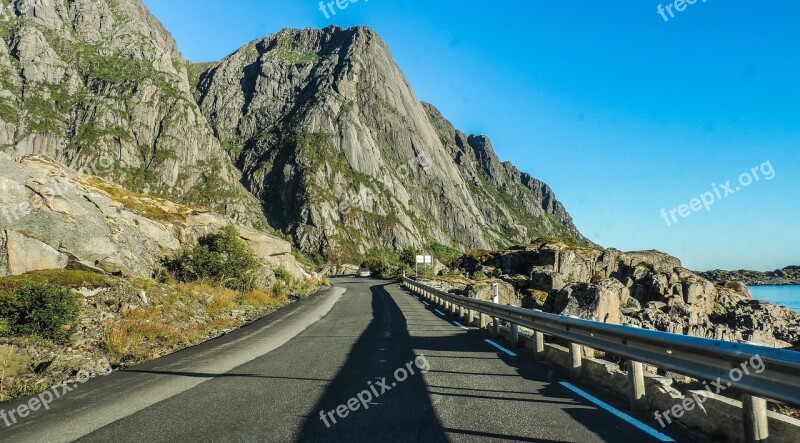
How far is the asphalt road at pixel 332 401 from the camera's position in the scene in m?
4.29

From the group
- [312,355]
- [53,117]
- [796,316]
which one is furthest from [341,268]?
[53,117]

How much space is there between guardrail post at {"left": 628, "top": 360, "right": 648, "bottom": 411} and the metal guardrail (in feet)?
0.12

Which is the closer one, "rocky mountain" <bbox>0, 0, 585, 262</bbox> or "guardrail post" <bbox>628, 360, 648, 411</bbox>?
"guardrail post" <bbox>628, 360, 648, 411</bbox>

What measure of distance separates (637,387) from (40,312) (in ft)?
35.3

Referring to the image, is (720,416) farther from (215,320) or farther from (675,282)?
(675,282)

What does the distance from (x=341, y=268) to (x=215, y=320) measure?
78.7 metres

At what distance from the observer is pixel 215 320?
13.8 metres

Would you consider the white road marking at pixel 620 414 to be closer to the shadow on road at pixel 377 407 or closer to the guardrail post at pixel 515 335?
the shadow on road at pixel 377 407

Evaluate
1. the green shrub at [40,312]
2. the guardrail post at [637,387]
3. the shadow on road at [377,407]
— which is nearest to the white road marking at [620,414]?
the guardrail post at [637,387]

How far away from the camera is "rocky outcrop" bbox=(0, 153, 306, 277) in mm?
13023

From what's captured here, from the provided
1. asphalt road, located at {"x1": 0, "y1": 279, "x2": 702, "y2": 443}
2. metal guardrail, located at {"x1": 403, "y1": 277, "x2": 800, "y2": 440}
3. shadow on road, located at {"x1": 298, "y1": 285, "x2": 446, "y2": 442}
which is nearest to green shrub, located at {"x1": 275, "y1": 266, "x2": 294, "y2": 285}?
asphalt road, located at {"x1": 0, "y1": 279, "x2": 702, "y2": 443}

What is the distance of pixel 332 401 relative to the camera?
5.37 m

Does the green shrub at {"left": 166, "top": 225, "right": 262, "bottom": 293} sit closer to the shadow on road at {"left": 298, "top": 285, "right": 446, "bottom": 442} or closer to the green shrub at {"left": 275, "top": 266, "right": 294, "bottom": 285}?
the green shrub at {"left": 275, "top": 266, "right": 294, "bottom": 285}

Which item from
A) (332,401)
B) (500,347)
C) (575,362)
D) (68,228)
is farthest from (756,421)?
(68,228)
